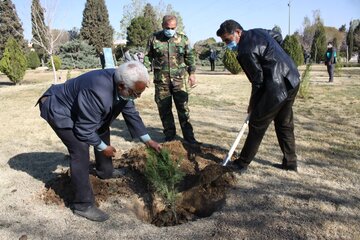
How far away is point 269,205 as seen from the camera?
3451 millimetres

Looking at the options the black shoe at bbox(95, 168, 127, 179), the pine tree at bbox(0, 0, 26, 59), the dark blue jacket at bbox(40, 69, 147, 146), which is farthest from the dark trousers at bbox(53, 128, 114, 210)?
the pine tree at bbox(0, 0, 26, 59)

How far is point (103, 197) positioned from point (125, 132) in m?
2.92

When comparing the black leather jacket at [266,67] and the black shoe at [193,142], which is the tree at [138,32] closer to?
the black shoe at [193,142]

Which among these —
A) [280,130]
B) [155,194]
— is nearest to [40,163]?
[155,194]

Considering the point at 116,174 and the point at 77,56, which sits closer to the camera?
the point at 116,174

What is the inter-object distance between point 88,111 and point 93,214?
3.37 ft

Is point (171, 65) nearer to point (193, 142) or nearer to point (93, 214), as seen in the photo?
point (193, 142)

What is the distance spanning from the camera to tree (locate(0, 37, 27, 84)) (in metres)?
16.4

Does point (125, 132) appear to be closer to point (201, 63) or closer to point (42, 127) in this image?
point (42, 127)

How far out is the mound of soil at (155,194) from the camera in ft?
11.8

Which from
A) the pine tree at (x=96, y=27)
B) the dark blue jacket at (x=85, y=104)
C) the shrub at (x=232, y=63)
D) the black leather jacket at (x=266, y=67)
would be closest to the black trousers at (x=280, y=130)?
the black leather jacket at (x=266, y=67)

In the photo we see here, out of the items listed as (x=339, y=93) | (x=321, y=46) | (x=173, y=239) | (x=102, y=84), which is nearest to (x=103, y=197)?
(x=173, y=239)

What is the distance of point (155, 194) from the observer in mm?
3732

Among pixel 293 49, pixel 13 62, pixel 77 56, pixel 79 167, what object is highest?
pixel 77 56
